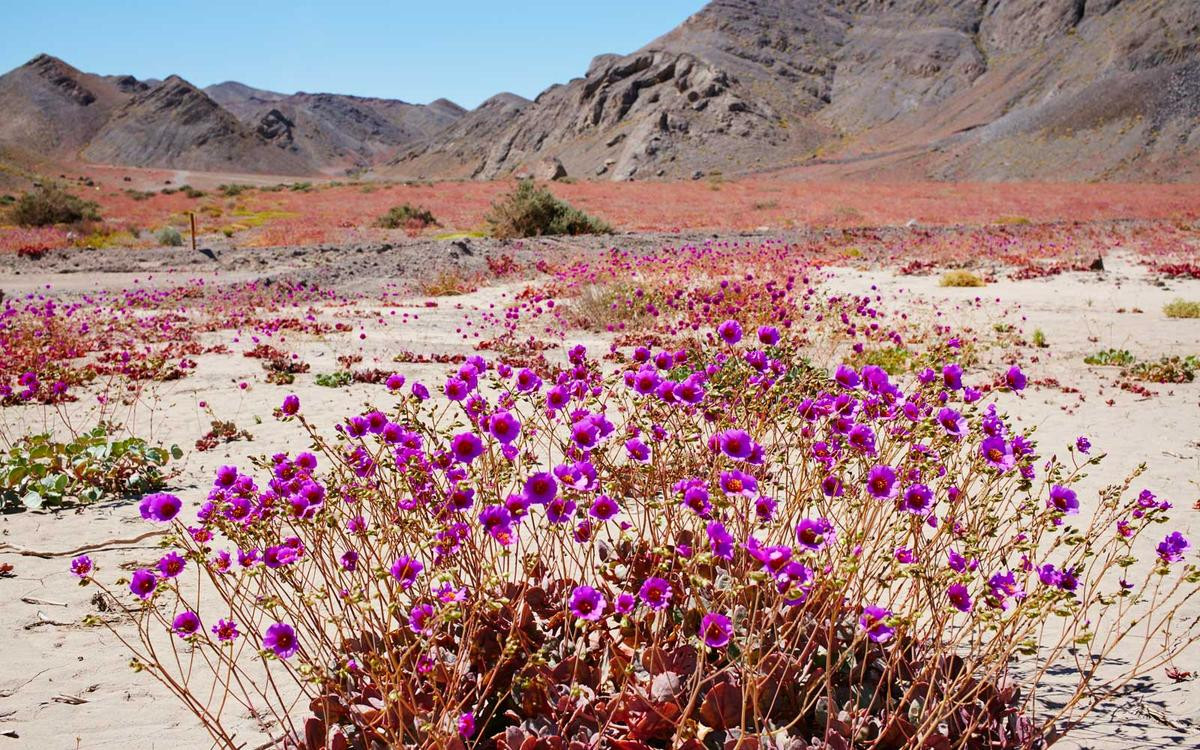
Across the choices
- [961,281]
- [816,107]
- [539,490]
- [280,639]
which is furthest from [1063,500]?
[816,107]

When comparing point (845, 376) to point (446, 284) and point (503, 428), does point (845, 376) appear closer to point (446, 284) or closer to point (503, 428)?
point (503, 428)

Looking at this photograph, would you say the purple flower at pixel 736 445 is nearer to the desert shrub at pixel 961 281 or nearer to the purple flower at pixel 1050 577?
the purple flower at pixel 1050 577

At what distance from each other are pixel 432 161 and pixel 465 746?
403 feet

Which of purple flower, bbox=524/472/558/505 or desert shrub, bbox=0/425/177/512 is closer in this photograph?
purple flower, bbox=524/472/558/505

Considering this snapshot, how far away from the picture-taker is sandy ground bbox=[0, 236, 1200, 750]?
2762 mm

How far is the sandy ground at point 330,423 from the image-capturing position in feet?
9.06

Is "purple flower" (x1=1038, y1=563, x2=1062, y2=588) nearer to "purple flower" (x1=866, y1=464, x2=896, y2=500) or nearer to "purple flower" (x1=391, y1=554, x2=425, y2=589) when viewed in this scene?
"purple flower" (x1=866, y1=464, x2=896, y2=500)

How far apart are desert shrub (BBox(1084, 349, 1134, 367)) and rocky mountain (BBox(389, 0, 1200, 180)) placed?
2081 inches

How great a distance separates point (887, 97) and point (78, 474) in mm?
95565

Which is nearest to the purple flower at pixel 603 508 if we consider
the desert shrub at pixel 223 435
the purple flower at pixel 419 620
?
the purple flower at pixel 419 620

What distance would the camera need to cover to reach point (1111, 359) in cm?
817

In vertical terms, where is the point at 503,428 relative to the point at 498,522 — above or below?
above

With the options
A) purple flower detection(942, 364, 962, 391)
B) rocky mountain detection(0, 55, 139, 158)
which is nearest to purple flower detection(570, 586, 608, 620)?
purple flower detection(942, 364, 962, 391)

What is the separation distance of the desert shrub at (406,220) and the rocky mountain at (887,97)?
4295 centimetres
